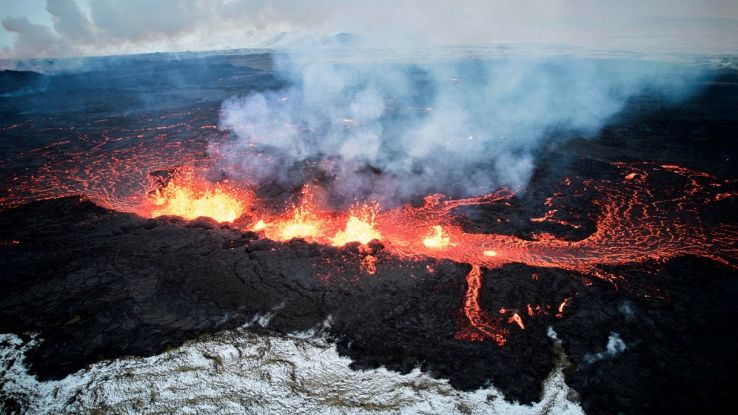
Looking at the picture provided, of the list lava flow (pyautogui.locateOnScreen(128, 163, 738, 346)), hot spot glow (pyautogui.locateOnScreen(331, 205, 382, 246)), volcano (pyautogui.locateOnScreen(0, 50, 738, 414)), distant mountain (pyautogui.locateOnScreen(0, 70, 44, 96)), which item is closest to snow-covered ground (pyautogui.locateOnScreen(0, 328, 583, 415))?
volcano (pyautogui.locateOnScreen(0, 50, 738, 414))

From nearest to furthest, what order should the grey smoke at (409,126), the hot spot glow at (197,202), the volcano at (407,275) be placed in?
the volcano at (407,275), the hot spot glow at (197,202), the grey smoke at (409,126)

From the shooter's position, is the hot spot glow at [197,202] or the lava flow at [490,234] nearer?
the lava flow at [490,234]

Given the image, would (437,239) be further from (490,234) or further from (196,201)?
(196,201)

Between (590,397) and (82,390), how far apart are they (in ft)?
33.6

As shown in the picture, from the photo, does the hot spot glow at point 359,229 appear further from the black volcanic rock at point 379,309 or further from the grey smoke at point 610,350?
the grey smoke at point 610,350

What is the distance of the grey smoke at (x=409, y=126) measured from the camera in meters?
17.0

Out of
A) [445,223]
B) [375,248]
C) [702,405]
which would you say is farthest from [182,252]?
[702,405]

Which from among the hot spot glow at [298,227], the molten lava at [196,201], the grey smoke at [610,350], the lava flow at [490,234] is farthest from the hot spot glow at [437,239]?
the molten lava at [196,201]

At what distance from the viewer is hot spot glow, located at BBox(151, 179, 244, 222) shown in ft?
42.8

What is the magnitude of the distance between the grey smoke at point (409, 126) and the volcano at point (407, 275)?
116 centimetres

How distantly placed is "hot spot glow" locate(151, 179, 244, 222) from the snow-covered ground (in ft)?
20.1

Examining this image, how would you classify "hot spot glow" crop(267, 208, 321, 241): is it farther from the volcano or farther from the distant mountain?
the distant mountain

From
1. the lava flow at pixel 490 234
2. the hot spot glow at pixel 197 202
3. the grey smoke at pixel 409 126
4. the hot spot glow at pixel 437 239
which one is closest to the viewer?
the lava flow at pixel 490 234

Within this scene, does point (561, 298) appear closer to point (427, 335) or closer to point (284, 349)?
point (427, 335)
